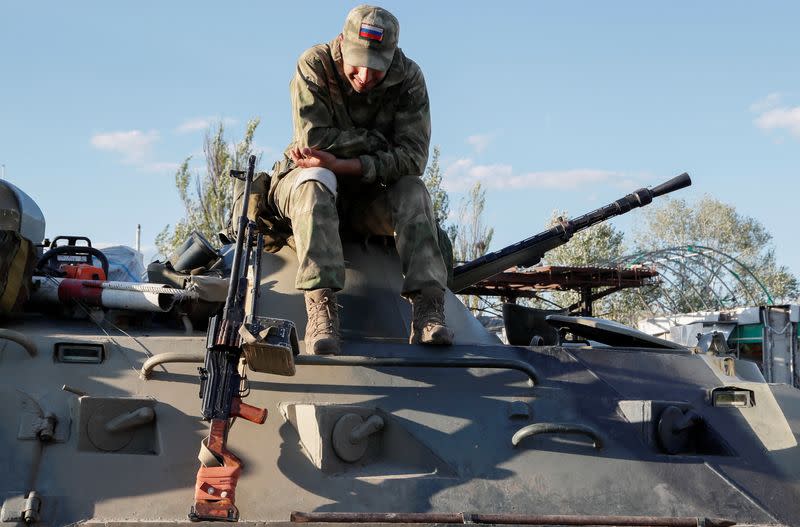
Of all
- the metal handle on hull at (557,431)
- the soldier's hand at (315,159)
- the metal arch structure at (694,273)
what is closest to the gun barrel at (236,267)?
the soldier's hand at (315,159)

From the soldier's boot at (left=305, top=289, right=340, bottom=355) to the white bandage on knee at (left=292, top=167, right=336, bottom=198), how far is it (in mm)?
643

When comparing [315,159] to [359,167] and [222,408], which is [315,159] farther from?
[222,408]

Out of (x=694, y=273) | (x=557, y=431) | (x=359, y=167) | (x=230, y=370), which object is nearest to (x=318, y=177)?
(x=359, y=167)

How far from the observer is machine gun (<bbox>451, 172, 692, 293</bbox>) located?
775 centimetres

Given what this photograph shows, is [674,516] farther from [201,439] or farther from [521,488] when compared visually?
[201,439]

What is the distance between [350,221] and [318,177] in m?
0.65

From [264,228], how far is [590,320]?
2040 mm

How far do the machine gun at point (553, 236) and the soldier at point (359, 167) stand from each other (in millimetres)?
1459

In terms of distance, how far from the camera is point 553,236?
7.80m

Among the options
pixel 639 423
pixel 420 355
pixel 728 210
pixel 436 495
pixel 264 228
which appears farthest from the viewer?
pixel 728 210

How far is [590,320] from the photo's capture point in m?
6.23

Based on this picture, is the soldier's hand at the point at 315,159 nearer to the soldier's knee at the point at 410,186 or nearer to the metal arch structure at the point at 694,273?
the soldier's knee at the point at 410,186

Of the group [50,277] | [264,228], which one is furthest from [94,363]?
[264,228]

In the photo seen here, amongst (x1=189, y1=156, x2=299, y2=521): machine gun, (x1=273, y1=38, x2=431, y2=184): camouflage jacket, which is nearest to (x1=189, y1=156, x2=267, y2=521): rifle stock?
(x1=189, y1=156, x2=299, y2=521): machine gun
